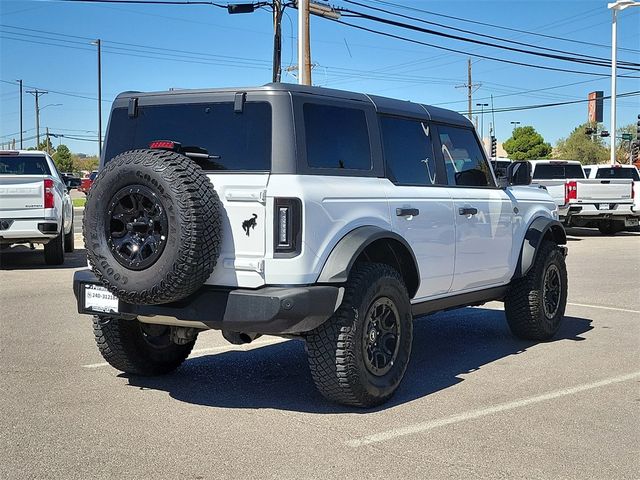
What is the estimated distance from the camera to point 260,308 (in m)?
4.81

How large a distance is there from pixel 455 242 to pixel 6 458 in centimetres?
358

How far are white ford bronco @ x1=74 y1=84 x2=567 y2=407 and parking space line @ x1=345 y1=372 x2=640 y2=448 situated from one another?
44cm

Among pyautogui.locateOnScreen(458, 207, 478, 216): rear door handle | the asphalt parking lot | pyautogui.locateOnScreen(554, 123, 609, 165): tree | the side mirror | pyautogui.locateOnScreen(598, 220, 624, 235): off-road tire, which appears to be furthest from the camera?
pyautogui.locateOnScreen(554, 123, 609, 165): tree

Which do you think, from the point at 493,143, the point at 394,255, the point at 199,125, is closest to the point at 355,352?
the point at 394,255

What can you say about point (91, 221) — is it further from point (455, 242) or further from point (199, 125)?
point (455, 242)

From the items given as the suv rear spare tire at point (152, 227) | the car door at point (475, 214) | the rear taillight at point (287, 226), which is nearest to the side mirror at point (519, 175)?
the car door at point (475, 214)

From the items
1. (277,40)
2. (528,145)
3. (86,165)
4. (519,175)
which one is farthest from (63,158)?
(519,175)

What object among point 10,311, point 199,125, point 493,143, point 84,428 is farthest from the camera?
point 493,143

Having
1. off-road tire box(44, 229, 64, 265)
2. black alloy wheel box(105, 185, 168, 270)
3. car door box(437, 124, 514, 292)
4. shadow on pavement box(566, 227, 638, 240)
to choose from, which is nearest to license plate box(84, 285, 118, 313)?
black alloy wheel box(105, 185, 168, 270)

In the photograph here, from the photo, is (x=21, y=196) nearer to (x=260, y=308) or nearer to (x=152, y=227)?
(x=152, y=227)

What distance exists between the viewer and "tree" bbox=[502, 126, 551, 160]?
101 metres

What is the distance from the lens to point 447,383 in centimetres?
605

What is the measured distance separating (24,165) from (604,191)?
46.3 feet

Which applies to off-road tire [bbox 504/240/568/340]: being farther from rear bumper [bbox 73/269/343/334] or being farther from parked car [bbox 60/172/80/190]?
parked car [bbox 60/172/80/190]
